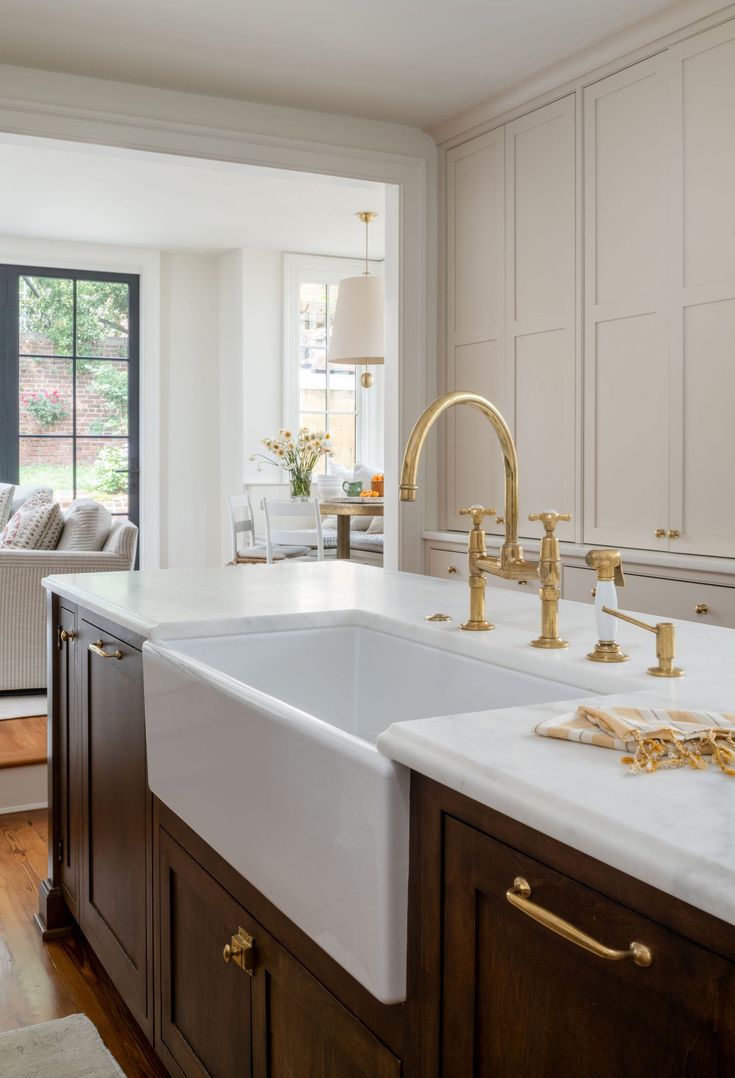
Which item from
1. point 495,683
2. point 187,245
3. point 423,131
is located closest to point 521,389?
point 423,131

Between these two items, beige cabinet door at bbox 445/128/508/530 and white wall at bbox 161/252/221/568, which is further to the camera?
white wall at bbox 161/252/221/568

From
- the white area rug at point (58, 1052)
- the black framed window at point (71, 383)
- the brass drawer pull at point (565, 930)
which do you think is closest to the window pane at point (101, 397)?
the black framed window at point (71, 383)

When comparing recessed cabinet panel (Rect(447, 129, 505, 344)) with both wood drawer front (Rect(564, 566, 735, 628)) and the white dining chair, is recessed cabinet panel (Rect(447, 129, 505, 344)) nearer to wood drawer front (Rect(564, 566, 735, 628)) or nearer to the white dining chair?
wood drawer front (Rect(564, 566, 735, 628))

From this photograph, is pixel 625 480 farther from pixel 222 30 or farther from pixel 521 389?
pixel 222 30

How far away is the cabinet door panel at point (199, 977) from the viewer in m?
1.44

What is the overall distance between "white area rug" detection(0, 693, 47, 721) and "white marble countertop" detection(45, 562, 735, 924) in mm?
2176

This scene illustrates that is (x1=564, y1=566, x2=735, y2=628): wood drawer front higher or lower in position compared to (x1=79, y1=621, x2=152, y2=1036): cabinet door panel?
higher

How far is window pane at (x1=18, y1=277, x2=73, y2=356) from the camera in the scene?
24.8 ft

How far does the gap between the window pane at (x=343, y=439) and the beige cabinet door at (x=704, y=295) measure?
521 cm

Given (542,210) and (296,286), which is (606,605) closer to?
(542,210)

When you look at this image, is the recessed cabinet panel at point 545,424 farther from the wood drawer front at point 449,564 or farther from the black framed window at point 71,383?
the black framed window at point 71,383

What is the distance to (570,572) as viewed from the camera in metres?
3.52

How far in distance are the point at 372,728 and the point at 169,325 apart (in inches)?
261

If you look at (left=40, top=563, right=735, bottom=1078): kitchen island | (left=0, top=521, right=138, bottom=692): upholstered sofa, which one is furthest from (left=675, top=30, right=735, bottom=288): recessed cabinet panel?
(left=0, top=521, right=138, bottom=692): upholstered sofa
